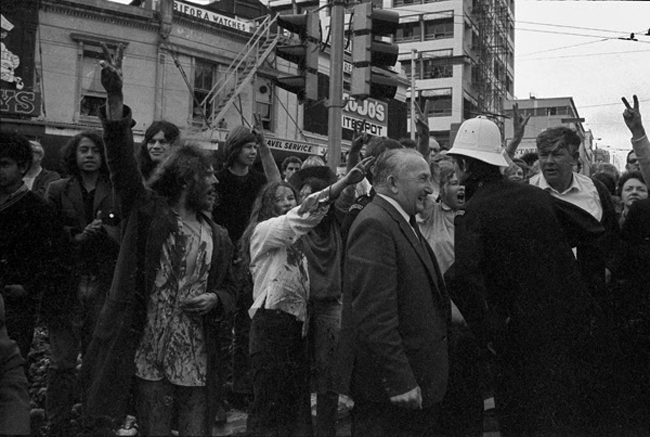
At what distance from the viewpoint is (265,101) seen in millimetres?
21250

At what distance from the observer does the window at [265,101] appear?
20.9m

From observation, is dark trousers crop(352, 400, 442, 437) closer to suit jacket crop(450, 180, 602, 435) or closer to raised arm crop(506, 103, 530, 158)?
suit jacket crop(450, 180, 602, 435)

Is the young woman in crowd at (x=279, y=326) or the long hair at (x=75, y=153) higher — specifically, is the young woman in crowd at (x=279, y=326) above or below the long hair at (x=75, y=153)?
below

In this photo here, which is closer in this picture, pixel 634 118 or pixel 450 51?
pixel 634 118

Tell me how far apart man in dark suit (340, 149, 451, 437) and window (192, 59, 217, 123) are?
53.0ft

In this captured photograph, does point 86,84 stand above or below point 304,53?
above

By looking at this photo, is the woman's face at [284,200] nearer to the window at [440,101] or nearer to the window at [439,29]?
the window at [440,101]

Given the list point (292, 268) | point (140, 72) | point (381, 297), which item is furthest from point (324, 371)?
point (140, 72)

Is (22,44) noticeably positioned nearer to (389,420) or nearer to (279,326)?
Answer: (279,326)

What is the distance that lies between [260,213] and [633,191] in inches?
116

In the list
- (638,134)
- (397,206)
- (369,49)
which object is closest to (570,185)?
(638,134)

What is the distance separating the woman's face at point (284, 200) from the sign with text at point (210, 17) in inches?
626

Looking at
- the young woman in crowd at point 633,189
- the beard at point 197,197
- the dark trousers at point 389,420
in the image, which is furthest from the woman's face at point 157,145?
the young woman in crowd at point 633,189

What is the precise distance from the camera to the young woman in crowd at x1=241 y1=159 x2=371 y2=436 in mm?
4227
